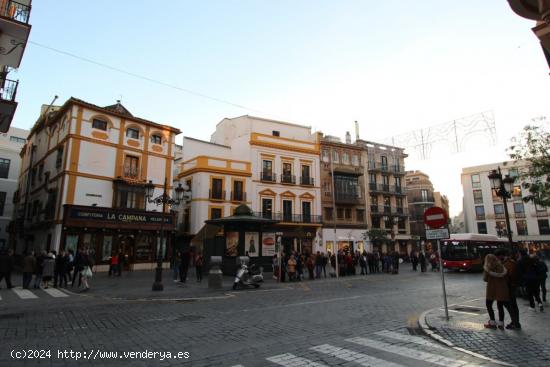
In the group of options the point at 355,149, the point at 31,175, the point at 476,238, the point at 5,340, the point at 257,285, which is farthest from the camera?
the point at 355,149

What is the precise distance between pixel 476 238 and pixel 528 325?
878 inches

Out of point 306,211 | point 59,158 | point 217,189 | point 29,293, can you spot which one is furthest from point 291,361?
point 306,211

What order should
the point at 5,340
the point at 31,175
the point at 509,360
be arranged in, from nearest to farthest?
the point at 509,360, the point at 5,340, the point at 31,175

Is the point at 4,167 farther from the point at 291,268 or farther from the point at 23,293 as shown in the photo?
the point at 291,268

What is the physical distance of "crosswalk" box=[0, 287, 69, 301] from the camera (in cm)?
1214

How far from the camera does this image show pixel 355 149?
46750 mm

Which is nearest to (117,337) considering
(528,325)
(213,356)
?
(213,356)

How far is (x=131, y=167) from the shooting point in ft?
93.8

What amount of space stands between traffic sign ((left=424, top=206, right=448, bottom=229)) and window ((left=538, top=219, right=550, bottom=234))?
215 ft

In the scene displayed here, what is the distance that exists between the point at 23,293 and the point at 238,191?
24706 mm

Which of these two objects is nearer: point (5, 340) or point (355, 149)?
point (5, 340)

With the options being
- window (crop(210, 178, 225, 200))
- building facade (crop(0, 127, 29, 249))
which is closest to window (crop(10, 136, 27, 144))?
building facade (crop(0, 127, 29, 249))

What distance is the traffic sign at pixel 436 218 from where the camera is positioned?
8452mm

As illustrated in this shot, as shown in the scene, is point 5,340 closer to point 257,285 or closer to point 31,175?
point 257,285
